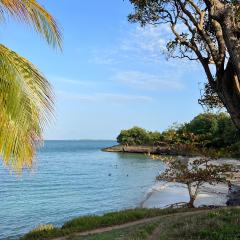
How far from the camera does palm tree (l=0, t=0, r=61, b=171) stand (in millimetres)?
7426

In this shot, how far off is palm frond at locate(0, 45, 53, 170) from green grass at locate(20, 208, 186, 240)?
9.52 m

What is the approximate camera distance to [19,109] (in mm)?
7461

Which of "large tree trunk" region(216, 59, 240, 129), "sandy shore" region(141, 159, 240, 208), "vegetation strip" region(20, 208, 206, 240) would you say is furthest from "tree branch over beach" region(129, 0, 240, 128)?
"sandy shore" region(141, 159, 240, 208)

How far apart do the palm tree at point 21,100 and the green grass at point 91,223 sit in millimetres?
9532

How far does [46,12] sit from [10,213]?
23677 mm

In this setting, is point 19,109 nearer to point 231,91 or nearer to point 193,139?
point 231,91

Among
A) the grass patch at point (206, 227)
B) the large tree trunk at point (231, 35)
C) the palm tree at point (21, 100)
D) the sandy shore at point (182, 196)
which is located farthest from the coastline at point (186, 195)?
the palm tree at point (21, 100)

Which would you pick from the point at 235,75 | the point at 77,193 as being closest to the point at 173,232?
the point at 235,75

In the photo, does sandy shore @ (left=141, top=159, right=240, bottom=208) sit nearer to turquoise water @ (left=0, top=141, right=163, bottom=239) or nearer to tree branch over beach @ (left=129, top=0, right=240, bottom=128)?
turquoise water @ (left=0, top=141, right=163, bottom=239)

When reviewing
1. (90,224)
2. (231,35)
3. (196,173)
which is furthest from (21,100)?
(196,173)

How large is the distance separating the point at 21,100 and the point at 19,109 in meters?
0.14

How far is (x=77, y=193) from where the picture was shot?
135 ft

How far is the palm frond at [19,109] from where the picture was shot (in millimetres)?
7422

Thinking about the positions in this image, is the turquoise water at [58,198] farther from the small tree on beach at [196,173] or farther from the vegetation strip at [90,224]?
the small tree on beach at [196,173]
